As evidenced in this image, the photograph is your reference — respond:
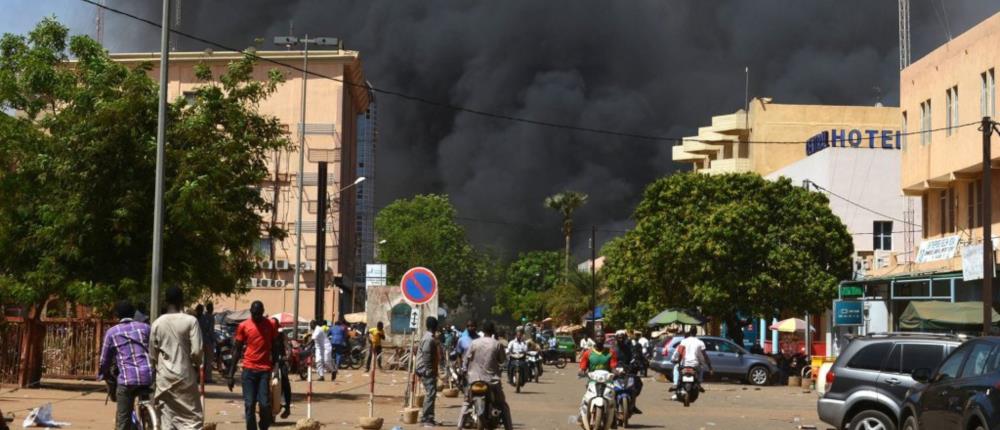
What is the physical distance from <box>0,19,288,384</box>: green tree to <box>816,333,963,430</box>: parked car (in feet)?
42.5

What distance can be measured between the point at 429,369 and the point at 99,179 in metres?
8.64

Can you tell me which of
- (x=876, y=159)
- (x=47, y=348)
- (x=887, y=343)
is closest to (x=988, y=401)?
(x=887, y=343)

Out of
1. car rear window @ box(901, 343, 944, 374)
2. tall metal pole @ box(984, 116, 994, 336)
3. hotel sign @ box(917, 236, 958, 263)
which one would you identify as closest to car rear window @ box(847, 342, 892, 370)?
car rear window @ box(901, 343, 944, 374)

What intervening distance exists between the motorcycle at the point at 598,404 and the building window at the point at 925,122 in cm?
2914

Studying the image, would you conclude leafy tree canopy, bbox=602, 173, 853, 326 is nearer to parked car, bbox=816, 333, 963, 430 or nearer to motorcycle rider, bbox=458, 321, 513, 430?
motorcycle rider, bbox=458, 321, 513, 430

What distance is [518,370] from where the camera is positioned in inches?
1487

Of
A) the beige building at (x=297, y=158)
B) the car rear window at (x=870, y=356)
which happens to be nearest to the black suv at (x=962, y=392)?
the car rear window at (x=870, y=356)

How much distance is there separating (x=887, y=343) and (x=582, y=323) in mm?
87299

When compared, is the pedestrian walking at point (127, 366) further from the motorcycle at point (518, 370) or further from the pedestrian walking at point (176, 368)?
the motorcycle at point (518, 370)

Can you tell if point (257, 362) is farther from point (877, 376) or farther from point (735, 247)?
point (735, 247)

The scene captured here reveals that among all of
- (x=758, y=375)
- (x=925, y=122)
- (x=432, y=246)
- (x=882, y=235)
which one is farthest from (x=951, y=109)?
(x=432, y=246)

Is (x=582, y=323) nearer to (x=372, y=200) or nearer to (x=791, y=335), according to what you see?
(x=372, y=200)

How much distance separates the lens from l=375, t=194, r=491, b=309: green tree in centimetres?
11662

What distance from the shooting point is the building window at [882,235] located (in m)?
69.2
